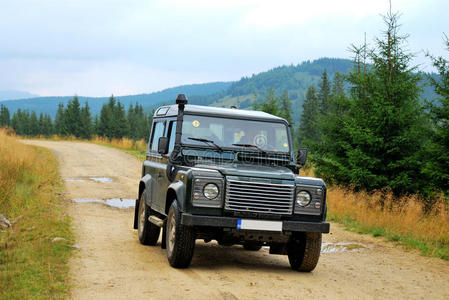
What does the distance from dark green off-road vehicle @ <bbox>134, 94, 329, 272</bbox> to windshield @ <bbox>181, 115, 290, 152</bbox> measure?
0.05 feet

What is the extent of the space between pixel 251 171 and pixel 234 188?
35 cm

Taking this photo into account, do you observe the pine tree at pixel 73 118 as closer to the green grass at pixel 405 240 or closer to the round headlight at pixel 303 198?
the green grass at pixel 405 240

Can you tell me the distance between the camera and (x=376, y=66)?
50.8 ft

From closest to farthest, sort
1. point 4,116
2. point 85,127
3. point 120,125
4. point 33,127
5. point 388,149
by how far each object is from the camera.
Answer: point 388,149, point 85,127, point 120,125, point 33,127, point 4,116

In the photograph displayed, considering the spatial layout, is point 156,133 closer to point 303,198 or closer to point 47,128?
point 303,198

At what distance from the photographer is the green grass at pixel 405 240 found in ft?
30.2

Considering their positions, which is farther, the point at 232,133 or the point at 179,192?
the point at 232,133

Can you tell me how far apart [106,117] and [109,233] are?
58570 mm

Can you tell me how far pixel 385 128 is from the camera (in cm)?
1433

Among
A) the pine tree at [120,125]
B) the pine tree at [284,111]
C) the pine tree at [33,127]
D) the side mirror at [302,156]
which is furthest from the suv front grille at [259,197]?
the pine tree at [33,127]

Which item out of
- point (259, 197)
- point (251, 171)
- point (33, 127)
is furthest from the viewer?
point (33, 127)

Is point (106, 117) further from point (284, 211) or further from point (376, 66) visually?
point (284, 211)

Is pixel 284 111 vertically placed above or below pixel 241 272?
above

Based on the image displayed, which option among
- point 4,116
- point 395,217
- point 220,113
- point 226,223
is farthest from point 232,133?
point 4,116
